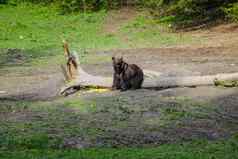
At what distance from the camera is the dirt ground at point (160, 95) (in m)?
9.80

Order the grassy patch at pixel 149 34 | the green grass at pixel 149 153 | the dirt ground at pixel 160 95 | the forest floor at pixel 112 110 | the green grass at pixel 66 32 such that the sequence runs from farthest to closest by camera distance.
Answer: the grassy patch at pixel 149 34, the green grass at pixel 66 32, the dirt ground at pixel 160 95, the forest floor at pixel 112 110, the green grass at pixel 149 153

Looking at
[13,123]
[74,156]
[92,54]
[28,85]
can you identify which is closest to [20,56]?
[92,54]

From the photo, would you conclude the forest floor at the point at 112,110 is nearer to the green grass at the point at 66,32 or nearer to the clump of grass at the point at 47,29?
the green grass at the point at 66,32

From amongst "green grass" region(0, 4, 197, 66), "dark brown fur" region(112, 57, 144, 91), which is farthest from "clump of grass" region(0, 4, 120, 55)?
"dark brown fur" region(112, 57, 144, 91)

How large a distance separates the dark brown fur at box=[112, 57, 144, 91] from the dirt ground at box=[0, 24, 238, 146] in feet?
0.83

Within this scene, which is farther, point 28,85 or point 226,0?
point 226,0

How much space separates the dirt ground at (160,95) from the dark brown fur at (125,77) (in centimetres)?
25

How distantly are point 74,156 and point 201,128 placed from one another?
2992mm

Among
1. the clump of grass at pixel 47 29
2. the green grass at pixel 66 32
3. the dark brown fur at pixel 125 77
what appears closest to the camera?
Answer: the dark brown fur at pixel 125 77

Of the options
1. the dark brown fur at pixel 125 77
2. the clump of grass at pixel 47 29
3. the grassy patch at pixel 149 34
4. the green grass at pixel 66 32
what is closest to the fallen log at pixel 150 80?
the dark brown fur at pixel 125 77

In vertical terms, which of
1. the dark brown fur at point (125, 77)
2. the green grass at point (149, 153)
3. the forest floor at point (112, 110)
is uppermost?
the dark brown fur at point (125, 77)

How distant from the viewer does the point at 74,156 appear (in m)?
7.62

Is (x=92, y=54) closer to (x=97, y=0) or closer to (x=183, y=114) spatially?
(x=183, y=114)

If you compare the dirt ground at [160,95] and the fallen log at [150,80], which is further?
the fallen log at [150,80]
